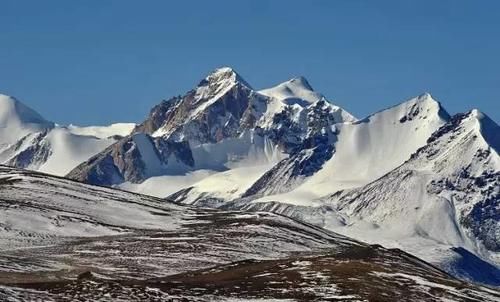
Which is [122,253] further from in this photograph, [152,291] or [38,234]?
[152,291]

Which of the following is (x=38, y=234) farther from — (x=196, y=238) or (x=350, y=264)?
(x=350, y=264)

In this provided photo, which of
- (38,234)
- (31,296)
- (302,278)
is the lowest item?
(31,296)

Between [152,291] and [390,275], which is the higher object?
[390,275]

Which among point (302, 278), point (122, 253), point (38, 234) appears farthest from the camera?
point (38, 234)

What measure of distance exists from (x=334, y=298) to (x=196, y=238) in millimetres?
91772

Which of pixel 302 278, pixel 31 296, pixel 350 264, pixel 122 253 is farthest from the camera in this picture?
pixel 122 253

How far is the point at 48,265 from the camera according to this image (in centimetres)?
14112

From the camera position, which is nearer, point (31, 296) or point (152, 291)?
point (31, 296)

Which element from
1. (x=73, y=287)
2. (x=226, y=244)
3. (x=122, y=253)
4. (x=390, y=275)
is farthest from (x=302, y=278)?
(x=226, y=244)

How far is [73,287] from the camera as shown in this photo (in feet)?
301

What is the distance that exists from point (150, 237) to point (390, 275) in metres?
75.3

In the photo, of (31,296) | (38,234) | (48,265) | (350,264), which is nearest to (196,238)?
(38,234)

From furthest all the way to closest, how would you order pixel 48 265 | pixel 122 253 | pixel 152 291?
pixel 122 253
pixel 48 265
pixel 152 291

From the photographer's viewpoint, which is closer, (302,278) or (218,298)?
(218,298)
